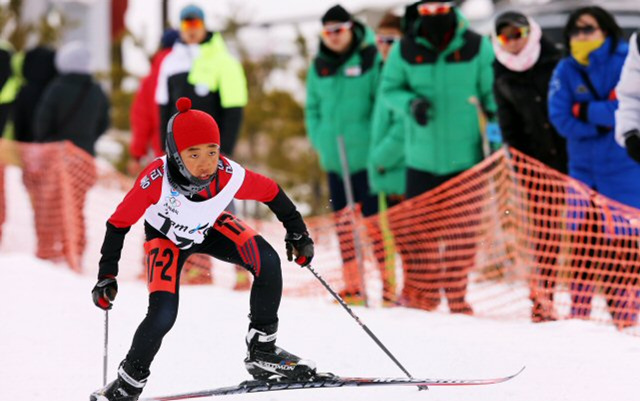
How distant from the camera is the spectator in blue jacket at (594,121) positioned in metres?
5.82

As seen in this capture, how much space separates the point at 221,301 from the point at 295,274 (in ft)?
9.45

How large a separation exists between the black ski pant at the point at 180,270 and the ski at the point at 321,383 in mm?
258

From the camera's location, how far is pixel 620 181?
5875mm

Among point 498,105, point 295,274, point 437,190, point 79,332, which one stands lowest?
point 295,274

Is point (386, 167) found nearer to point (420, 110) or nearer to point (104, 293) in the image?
point (420, 110)

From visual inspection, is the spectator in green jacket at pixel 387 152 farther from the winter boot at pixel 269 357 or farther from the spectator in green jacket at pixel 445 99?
the winter boot at pixel 269 357

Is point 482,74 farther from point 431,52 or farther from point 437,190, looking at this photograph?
point 437,190

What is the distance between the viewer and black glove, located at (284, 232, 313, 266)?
461 centimetres

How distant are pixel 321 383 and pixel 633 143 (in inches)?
83.8

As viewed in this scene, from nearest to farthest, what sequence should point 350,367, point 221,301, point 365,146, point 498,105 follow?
point 350,367
point 498,105
point 221,301
point 365,146

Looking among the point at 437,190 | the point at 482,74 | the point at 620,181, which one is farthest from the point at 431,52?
the point at 620,181

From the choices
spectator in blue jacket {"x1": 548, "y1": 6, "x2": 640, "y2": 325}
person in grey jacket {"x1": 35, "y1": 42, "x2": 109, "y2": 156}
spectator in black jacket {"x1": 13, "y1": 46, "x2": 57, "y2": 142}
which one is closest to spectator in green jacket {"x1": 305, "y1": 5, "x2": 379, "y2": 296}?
spectator in blue jacket {"x1": 548, "y1": 6, "x2": 640, "y2": 325}

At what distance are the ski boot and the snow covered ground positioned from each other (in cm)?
43

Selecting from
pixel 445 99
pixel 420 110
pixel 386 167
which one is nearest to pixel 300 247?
pixel 420 110
